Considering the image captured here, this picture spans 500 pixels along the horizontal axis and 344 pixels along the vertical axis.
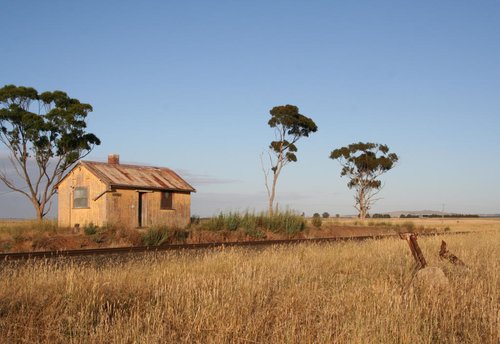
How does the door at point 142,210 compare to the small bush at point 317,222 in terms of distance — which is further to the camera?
the small bush at point 317,222

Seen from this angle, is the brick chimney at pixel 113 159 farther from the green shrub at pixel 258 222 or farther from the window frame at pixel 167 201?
the green shrub at pixel 258 222

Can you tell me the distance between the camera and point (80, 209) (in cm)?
2878

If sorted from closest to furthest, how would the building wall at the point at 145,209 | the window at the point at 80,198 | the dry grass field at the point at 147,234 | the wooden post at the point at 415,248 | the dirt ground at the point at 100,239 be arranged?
1. the wooden post at the point at 415,248
2. the dirt ground at the point at 100,239
3. the dry grass field at the point at 147,234
4. the building wall at the point at 145,209
5. the window at the point at 80,198

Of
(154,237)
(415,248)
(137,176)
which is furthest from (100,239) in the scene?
(415,248)

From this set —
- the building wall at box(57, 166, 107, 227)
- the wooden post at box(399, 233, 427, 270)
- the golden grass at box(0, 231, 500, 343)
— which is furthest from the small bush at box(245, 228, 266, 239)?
the golden grass at box(0, 231, 500, 343)

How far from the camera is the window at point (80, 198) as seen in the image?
2852cm

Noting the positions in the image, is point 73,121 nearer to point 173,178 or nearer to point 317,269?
point 173,178

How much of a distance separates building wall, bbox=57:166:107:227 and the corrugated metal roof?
1.50 ft

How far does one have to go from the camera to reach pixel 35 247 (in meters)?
18.8

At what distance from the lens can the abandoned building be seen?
2733 centimetres

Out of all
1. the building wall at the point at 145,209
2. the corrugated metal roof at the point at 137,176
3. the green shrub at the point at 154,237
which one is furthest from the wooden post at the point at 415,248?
the corrugated metal roof at the point at 137,176

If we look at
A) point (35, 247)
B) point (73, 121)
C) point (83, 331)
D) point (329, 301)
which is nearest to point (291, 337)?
point (329, 301)

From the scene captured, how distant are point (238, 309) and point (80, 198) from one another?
2412 cm

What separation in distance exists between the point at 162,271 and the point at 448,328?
4.95 m
